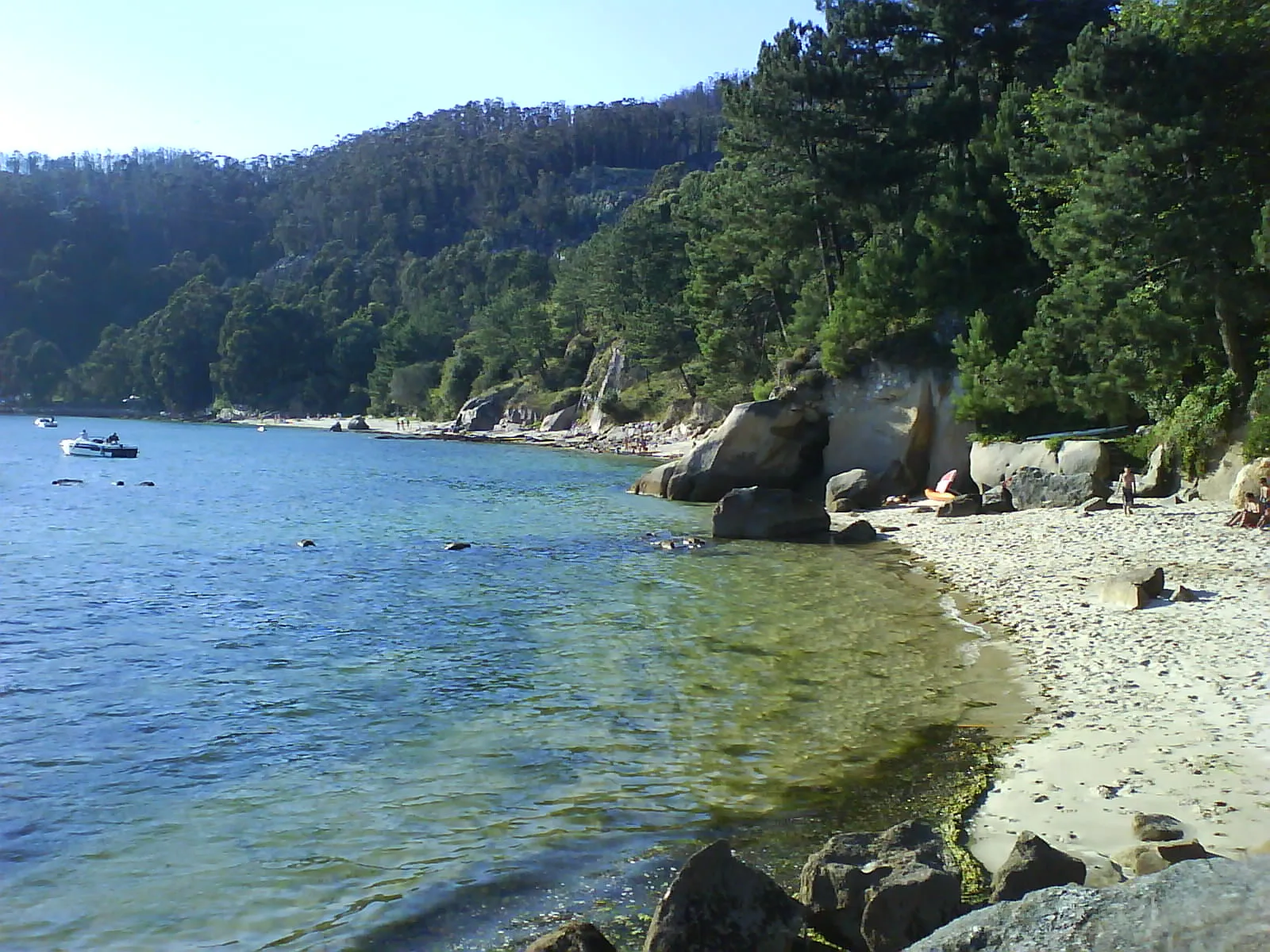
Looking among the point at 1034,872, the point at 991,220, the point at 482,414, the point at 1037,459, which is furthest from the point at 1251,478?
the point at 482,414

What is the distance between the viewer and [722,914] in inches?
248

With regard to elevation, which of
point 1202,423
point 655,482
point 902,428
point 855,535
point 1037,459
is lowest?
point 855,535

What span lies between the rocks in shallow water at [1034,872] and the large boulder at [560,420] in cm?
8461

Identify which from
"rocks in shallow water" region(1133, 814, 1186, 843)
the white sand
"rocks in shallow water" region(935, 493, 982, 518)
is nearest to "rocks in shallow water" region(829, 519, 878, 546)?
"rocks in shallow water" region(935, 493, 982, 518)

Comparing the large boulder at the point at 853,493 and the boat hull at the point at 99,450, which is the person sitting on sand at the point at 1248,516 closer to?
the large boulder at the point at 853,493

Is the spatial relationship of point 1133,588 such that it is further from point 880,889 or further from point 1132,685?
point 880,889

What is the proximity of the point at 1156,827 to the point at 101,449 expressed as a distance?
7263cm

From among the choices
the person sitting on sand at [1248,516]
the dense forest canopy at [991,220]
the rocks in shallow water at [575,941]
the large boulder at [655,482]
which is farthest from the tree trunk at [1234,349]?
the rocks in shallow water at [575,941]

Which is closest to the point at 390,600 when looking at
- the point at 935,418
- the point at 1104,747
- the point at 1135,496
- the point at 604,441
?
the point at 1104,747

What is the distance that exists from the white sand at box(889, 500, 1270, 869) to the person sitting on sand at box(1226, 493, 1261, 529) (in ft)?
0.98

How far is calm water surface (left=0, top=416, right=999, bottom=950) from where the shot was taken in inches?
314

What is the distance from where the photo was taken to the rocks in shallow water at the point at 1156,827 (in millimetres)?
7641

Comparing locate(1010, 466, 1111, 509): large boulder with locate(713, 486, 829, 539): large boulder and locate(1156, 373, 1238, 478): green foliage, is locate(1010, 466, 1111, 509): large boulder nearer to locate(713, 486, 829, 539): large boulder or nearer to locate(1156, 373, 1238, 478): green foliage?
locate(1156, 373, 1238, 478): green foliage

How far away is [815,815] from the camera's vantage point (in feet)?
29.9
